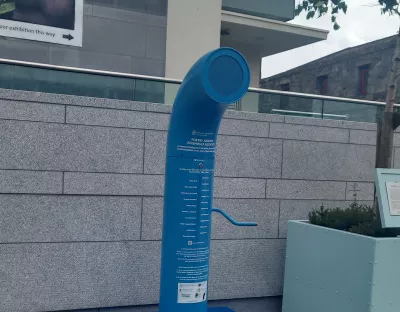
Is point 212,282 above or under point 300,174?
under

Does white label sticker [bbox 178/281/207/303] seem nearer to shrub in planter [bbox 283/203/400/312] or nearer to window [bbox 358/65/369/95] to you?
shrub in planter [bbox 283/203/400/312]

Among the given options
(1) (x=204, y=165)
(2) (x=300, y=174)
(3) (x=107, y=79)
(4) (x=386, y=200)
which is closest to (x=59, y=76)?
(3) (x=107, y=79)

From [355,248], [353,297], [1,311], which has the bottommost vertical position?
[1,311]

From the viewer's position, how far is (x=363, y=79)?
20672mm

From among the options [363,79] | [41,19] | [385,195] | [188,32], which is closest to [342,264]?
[385,195]

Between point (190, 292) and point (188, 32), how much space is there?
5473mm

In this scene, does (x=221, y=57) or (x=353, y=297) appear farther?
(x=353, y=297)

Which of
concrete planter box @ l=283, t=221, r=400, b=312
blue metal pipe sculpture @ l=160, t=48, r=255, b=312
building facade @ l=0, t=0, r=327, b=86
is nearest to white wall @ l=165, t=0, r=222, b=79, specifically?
building facade @ l=0, t=0, r=327, b=86

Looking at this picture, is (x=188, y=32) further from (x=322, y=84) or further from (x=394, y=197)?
(x=322, y=84)

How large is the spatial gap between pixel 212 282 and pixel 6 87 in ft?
9.93

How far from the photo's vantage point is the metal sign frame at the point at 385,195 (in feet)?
14.5

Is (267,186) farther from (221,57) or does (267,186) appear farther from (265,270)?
(221,57)

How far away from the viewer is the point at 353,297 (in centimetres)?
438

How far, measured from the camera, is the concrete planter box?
4270mm
